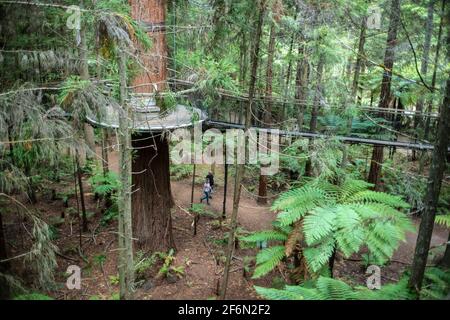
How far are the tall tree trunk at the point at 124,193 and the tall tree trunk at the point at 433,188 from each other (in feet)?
13.7

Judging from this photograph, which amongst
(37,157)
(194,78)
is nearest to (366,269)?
(194,78)

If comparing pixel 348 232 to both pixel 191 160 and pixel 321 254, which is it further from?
pixel 191 160

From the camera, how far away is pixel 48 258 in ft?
17.1

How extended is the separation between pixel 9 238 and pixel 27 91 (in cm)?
496

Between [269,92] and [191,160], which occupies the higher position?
[269,92]

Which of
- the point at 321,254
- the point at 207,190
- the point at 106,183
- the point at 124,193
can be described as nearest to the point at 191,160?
the point at 207,190

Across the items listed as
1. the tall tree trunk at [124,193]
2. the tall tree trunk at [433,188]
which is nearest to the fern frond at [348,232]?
the tall tree trunk at [433,188]

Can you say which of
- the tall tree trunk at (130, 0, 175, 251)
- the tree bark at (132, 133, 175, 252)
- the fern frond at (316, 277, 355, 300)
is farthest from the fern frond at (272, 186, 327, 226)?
the tree bark at (132, 133, 175, 252)

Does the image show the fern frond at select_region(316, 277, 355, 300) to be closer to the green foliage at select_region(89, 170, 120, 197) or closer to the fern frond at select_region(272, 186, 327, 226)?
the fern frond at select_region(272, 186, 327, 226)

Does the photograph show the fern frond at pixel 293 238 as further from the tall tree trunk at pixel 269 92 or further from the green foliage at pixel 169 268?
the green foliage at pixel 169 268

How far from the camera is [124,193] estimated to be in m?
5.57

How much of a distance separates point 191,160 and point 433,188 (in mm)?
11123
